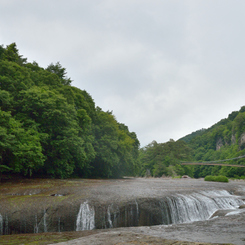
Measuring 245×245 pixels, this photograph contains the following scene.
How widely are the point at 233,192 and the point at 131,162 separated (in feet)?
97.0

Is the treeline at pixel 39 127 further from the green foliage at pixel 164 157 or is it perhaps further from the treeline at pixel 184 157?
the green foliage at pixel 164 157

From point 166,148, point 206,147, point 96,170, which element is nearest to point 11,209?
point 96,170

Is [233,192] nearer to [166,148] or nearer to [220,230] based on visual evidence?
[220,230]

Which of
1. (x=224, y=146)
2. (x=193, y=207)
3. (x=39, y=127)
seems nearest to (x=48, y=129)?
(x=39, y=127)

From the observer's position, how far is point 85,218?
13.2 meters

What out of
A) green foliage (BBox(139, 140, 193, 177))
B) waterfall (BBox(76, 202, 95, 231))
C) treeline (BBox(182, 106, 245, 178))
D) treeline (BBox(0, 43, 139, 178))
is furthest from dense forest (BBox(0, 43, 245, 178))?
treeline (BBox(182, 106, 245, 178))

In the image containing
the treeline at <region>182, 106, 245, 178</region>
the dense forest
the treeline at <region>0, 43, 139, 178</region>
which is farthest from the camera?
the treeline at <region>182, 106, 245, 178</region>

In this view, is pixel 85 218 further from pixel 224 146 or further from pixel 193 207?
pixel 224 146

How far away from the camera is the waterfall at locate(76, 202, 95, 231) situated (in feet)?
42.4

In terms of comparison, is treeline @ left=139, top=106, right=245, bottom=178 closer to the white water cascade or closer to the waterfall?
the white water cascade

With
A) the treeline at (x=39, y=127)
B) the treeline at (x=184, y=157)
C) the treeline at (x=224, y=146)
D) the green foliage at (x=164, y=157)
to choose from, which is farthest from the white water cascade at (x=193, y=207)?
the green foliage at (x=164, y=157)

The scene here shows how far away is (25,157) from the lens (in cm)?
2366

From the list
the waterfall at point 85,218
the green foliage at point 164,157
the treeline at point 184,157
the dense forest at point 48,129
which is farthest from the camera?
the green foliage at point 164,157

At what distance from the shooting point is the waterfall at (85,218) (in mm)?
12920
